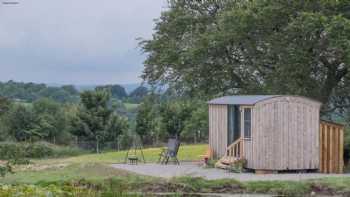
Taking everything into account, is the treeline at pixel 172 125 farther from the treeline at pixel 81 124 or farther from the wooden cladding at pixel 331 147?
the wooden cladding at pixel 331 147

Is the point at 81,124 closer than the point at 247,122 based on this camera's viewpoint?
No

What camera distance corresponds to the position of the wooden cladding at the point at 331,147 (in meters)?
22.1

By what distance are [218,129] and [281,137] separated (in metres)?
Answer: 3.23

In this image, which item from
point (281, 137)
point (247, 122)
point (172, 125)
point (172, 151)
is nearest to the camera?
point (281, 137)

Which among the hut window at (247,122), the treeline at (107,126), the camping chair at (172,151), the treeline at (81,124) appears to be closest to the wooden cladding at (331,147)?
the hut window at (247,122)

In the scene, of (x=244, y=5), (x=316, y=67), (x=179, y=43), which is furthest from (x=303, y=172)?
(x=179, y=43)

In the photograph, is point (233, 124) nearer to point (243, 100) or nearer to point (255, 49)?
point (243, 100)

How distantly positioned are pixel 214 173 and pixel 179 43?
9336 mm

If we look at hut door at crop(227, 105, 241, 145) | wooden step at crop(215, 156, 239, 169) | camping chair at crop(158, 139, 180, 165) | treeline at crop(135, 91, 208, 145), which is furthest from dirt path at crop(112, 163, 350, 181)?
treeline at crop(135, 91, 208, 145)

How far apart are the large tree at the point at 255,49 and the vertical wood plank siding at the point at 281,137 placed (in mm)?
3216

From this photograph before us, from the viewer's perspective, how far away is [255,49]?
89.7 feet

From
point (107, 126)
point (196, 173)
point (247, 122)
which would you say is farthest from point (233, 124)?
point (107, 126)

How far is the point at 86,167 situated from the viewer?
22219 millimetres

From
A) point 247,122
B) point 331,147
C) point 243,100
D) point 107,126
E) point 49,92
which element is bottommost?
point 331,147
